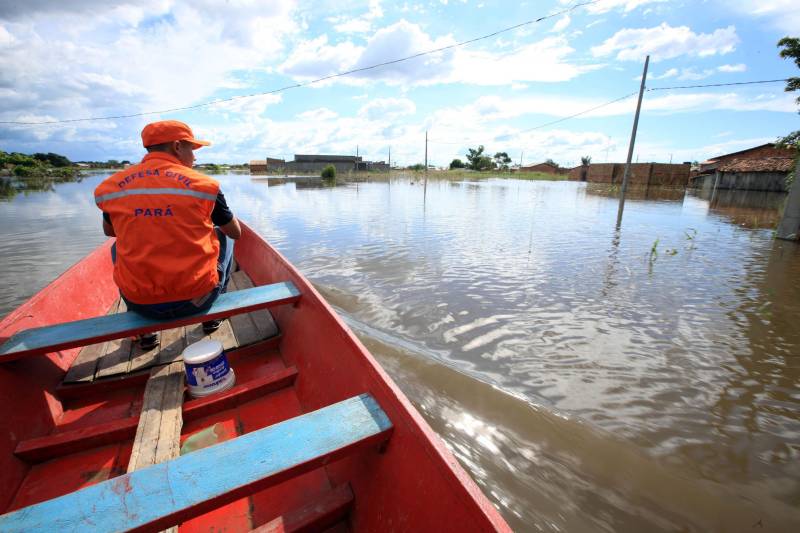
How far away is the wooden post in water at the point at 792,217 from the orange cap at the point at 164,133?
13.2 m

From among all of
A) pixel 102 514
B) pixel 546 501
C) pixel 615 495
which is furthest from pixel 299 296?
pixel 615 495

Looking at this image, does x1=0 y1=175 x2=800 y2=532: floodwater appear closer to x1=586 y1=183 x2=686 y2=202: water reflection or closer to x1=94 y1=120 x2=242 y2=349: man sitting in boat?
x1=94 y1=120 x2=242 y2=349: man sitting in boat

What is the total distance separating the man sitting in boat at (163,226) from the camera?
2.04 m

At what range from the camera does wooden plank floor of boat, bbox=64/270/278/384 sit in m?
2.47

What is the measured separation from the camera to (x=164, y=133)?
228cm

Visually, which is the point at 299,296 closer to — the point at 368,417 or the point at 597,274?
the point at 368,417

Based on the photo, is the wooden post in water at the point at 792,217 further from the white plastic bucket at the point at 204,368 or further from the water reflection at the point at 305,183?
the water reflection at the point at 305,183

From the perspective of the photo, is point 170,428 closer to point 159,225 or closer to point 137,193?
point 159,225

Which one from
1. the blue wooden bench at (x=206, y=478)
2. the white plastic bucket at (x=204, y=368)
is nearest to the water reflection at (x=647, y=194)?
the white plastic bucket at (x=204, y=368)

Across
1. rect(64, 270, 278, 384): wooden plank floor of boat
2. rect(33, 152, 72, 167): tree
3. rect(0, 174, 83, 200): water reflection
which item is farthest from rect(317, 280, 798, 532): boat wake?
rect(33, 152, 72, 167): tree

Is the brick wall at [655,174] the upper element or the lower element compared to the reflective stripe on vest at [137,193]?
upper

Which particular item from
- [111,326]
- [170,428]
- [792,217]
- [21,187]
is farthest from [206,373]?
[21,187]

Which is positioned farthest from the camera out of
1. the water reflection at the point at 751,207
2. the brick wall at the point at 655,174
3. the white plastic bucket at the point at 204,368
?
the brick wall at the point at 655,174

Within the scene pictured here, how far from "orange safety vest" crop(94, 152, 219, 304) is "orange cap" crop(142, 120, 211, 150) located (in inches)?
3.7
